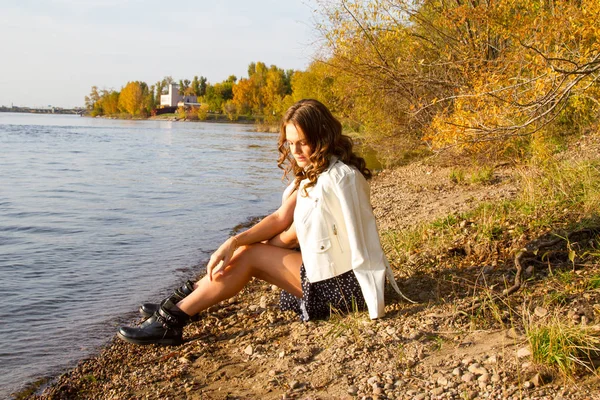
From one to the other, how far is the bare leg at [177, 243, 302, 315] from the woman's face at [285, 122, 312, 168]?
26.2 inches

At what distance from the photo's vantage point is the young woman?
3.90 m

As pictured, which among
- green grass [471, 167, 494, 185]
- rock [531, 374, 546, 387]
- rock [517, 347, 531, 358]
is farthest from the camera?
green grass [471, 167, 494, 185]

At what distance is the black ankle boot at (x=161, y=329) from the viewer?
13.8ft

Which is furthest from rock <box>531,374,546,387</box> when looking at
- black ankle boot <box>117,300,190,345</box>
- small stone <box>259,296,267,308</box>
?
small stone <box>259,296,267,308</box>

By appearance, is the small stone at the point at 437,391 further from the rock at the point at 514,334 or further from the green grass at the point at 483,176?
the green grass at the point at 483,176

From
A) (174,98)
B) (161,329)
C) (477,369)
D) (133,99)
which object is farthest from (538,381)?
(174,98)

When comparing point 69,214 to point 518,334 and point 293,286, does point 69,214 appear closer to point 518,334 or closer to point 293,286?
point 293,286

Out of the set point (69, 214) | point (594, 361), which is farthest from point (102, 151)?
point (594, 361)

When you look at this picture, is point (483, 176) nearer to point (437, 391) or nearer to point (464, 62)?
point (464, 62)

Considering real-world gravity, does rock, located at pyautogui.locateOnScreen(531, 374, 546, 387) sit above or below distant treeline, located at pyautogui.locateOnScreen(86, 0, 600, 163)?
below

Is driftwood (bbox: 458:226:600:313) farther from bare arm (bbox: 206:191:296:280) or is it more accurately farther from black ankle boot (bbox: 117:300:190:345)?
black ankle boot (bbox: 117:300:190:345)

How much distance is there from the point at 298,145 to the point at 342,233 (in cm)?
68

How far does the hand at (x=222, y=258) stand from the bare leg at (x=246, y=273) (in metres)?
0.07

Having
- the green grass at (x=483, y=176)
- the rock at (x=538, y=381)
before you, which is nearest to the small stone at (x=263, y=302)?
the rock at (x=538, y=381)
